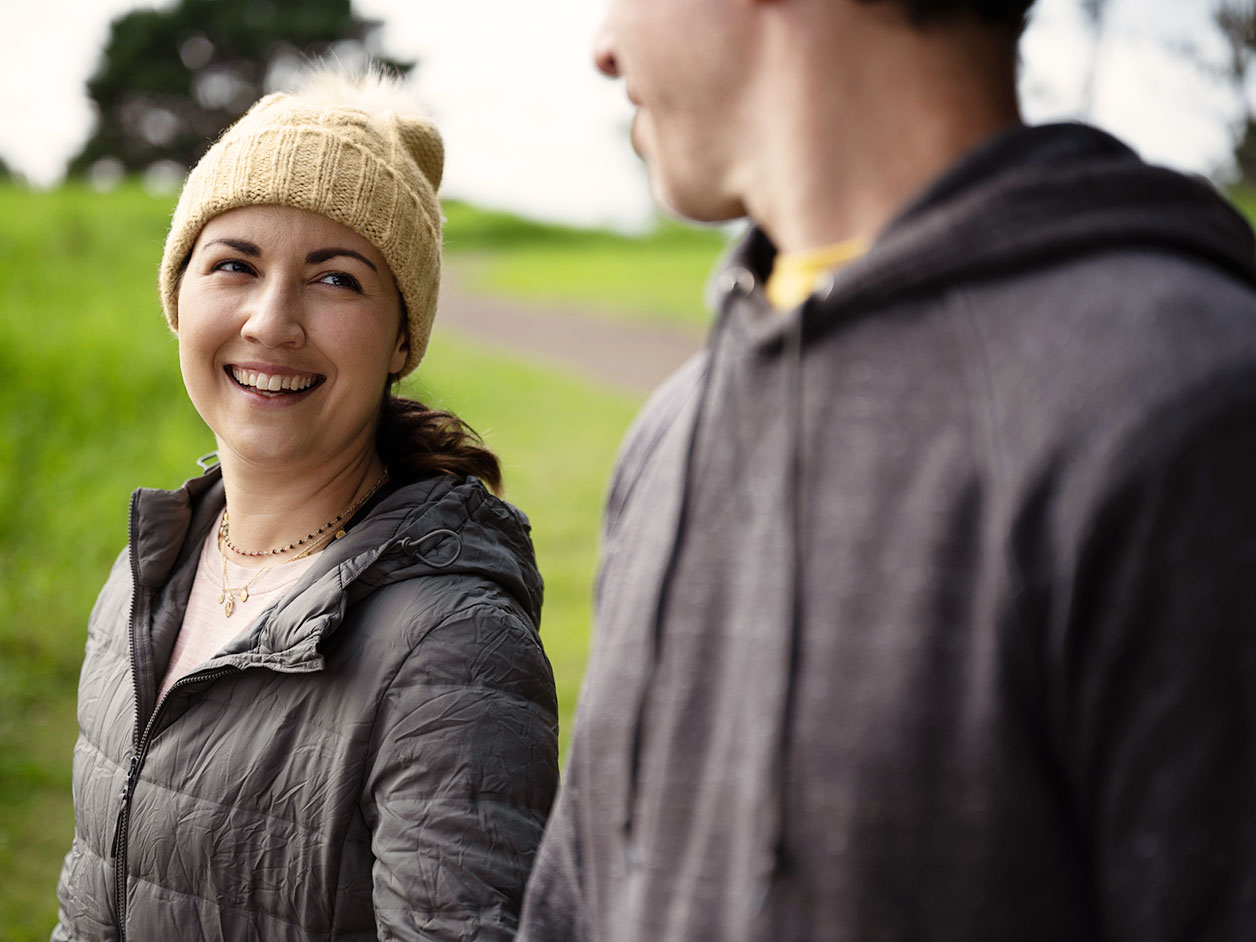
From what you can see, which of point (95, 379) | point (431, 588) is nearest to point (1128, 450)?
point (431, 588)

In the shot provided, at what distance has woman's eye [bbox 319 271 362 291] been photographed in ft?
6.48

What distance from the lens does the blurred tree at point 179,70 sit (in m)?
22.1

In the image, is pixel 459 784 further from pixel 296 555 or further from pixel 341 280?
pixel 341 280

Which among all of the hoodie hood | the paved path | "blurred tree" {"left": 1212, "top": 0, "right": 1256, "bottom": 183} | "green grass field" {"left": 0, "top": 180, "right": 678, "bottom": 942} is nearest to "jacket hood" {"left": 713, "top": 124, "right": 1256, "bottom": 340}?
the hoodie hood

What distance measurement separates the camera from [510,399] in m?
11.7

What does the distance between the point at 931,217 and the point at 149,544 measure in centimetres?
163

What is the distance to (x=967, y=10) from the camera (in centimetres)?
101

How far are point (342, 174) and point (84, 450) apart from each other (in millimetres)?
5744

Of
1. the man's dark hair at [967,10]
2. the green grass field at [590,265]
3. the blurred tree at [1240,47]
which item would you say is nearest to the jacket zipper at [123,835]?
the man's dark hair at [967,10]

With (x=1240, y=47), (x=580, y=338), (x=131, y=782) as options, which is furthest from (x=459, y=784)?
(x=580, y=338)

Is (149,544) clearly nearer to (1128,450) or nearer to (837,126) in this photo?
(837,126)

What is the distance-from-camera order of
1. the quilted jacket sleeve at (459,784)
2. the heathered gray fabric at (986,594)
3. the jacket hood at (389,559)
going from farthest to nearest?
the jacket hood at (389,559), the quilted jacket sleeve at (459,784), the heathered gray fabric at (986,594)

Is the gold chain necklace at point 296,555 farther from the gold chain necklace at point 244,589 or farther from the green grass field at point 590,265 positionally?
the green grass field at point 590,265

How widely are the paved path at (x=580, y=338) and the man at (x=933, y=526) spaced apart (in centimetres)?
1145
